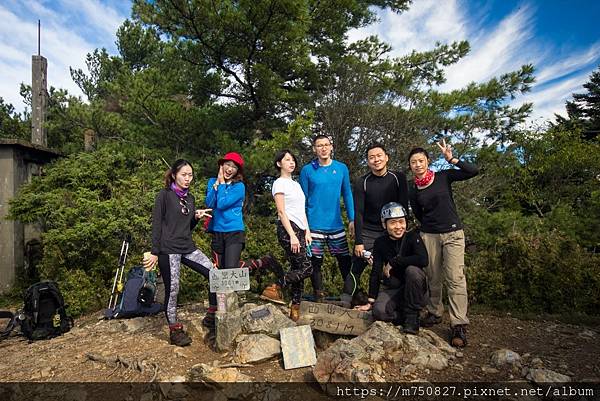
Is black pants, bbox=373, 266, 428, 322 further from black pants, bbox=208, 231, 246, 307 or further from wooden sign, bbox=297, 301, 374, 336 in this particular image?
black pants, bbox=208, 231, 246, 307

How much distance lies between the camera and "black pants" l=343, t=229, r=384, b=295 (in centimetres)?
397

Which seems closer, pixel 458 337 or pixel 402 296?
pixel 458 337

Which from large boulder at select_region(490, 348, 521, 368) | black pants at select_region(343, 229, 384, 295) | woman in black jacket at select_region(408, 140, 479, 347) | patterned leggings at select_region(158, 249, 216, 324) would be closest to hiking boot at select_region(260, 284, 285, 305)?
black pants at select_region(343, 229, 384, 295)

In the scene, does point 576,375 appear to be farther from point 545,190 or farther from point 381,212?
point 545,190

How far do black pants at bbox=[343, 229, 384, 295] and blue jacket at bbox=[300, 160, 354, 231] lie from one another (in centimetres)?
26

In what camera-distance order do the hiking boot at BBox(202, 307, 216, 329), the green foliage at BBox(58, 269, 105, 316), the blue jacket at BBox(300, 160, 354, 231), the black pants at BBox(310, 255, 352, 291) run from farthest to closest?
1. the green foliage at BBox(58, 269, 105, 316)
2. the hiking boot at BBox(202, 307, 216, 329)
3. the black pants at BBox(310, 255, 352, 291)
4. the blue jacket at BBox(300, 160, 354, 231)

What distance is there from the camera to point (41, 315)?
5.11 meters

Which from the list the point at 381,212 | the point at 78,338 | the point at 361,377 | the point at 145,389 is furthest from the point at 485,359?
the point at 78,338

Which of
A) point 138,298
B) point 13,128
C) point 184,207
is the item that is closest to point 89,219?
point 138,298

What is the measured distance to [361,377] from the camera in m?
2.95

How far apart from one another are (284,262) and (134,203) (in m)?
2.99

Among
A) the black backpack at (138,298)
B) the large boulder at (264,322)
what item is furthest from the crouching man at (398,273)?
the black backpack at (138,298)

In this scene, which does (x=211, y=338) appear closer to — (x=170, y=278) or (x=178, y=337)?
(x=178, y=337)

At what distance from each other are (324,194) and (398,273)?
1.11m
